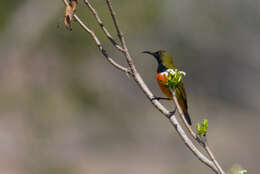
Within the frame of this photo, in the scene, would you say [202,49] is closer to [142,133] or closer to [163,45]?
[163,45]

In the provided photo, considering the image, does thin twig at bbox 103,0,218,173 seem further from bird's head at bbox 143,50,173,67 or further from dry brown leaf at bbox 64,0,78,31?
bird's head at bbox 143,50,173,67

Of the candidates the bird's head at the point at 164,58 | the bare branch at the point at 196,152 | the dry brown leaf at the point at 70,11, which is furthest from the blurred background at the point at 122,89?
the bare branch at the point at 196,152

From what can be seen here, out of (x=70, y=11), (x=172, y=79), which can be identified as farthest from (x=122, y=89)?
(x=172, y=79)

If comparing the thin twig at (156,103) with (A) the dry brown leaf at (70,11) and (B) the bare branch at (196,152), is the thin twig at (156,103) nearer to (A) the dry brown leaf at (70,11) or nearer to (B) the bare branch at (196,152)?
(B) the bare branch at (196,152)

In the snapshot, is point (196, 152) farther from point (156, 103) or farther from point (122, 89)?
point (122, 89)

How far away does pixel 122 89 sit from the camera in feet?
84.1

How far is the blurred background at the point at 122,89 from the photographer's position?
60.8ft

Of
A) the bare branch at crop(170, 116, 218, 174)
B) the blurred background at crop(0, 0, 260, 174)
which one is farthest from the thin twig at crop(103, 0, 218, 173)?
the blurred background at crop(0, 0, 260, 174)

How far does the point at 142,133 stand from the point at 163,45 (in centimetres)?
378

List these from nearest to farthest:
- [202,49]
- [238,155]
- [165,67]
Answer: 1. [165,67]
2. [238,155]
3. [202,49]

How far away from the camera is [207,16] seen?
19.0m

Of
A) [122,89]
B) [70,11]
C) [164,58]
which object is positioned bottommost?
[70,11]

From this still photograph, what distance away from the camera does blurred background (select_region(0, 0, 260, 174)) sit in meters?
18.5

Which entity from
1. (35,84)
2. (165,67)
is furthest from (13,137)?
(165,67)
